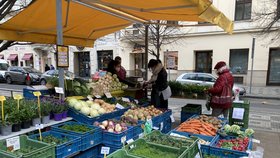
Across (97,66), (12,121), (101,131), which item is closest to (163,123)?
(101,131)

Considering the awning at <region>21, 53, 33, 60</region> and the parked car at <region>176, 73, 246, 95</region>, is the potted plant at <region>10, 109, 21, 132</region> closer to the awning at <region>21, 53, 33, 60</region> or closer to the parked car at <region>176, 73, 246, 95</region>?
the parked car at <region>176, 73, 246, 95</region>

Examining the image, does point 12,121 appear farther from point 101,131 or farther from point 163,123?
point 163,123

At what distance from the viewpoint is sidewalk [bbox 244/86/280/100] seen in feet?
42.5

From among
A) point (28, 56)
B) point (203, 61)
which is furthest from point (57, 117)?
point (28, 56)

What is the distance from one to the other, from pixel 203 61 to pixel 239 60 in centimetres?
290

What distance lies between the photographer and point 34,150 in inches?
95.8

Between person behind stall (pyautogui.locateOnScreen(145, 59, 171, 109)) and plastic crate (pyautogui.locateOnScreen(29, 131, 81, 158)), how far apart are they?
Answer: 3019mm

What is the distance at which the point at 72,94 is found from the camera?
4.56 m

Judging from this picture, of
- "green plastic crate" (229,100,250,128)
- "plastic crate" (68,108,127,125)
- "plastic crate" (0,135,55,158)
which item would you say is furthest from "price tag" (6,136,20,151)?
"green plastic crate" (229,100,250,128)

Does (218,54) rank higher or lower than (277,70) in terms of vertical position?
higher

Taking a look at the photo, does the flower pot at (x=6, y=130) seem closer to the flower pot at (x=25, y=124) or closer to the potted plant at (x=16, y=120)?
the potted plant at (x=16, y=120)

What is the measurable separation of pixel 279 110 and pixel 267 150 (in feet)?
17.9

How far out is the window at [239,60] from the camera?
16922 mm

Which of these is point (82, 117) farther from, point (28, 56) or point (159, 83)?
point (28, 56)
